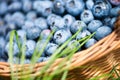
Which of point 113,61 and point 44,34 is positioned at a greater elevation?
point 44,34

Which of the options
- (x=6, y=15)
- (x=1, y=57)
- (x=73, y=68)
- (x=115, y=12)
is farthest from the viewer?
(x=6, y=15)

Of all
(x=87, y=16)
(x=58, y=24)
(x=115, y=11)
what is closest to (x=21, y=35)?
(x=58, y=24)

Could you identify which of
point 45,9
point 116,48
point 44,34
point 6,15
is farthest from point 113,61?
point 6,15

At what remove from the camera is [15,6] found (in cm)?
158

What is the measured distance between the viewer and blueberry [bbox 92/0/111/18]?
123cm

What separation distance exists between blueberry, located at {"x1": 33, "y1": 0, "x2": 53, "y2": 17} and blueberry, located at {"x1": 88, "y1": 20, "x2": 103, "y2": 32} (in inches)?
8.9

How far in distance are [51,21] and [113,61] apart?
0.30 metres

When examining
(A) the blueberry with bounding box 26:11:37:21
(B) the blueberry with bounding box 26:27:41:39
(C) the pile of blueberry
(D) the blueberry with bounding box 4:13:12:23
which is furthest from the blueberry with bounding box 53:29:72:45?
(D) the blueberry with bounding box 4:13:12:23

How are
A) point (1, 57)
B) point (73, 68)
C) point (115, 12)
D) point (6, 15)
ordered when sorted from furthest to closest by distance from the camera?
point (6, 15), point (1, 57), point (115, 12), point (73, 68)

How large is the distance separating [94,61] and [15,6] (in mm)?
632

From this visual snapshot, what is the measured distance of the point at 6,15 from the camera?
1.58m

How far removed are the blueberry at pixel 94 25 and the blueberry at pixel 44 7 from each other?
0.23 meters

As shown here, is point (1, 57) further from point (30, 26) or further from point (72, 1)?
point (72, 1)

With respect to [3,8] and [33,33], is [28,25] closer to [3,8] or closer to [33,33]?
[33,33]
